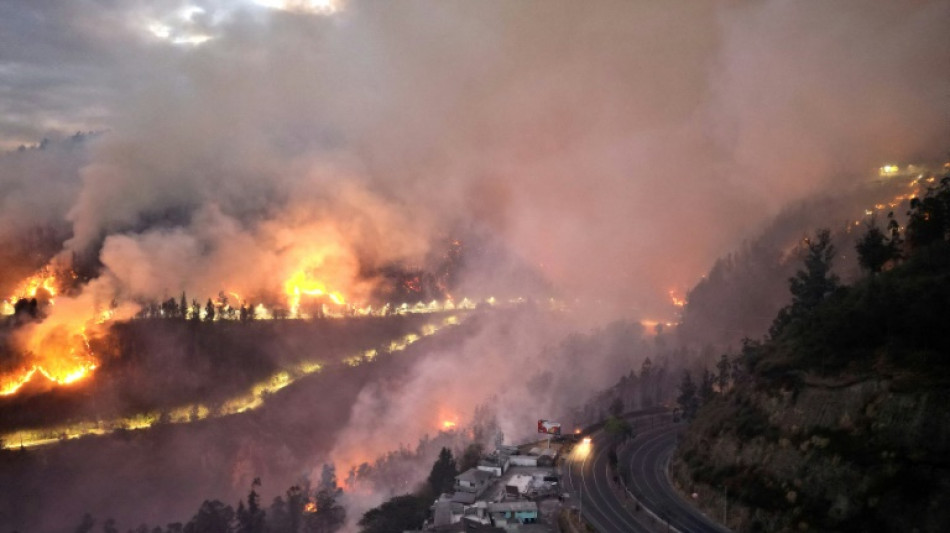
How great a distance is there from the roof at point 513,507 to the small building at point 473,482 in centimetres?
670

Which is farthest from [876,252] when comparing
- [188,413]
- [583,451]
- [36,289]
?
[36,289]

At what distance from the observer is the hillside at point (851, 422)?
1566 inches

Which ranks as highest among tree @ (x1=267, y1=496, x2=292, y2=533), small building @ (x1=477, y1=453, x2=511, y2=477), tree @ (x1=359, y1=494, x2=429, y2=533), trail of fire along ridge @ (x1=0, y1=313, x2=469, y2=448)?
trail of fire along ridge @ (x1=0, y1=313, x2=469, y2=448)

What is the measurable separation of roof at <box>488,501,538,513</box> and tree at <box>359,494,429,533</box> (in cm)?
1323

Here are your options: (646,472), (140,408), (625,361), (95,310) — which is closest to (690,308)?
(625,361)

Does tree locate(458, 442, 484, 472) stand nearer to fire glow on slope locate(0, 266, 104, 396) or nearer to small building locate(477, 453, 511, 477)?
small building locate(477, 453, 511, 477)

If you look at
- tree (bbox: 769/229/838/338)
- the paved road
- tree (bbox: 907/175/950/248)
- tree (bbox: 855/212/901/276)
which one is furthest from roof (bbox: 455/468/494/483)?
tree (bbox: 907/175/950/248)

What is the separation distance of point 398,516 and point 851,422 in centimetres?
5160

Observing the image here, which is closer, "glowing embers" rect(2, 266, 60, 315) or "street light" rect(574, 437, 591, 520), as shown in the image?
"street light" rect(574, 437, 591, 520)

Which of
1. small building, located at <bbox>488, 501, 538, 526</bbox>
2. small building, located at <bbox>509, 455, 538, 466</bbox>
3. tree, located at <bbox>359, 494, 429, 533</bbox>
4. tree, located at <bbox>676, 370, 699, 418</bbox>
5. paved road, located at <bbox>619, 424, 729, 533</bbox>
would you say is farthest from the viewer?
tree, located at <bbox>676, 370, 699, 418</bbox>

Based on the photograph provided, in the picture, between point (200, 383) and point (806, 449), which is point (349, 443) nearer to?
point (200, 383)

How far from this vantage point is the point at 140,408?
112 meters

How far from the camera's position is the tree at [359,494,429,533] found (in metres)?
70.7

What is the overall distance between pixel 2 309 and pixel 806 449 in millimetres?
140064
